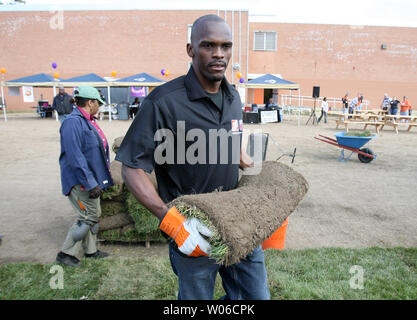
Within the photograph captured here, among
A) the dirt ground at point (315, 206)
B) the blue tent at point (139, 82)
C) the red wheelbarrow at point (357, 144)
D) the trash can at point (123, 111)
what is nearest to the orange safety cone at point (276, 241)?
the dirt ground at point (315, 206)

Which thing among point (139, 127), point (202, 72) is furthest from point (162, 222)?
point (202, 72)

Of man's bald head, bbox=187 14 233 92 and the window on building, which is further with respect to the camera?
the window on building

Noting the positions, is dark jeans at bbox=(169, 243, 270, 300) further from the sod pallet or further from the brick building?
the brick building

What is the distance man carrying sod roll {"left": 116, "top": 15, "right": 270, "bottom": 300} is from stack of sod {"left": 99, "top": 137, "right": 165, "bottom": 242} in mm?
2408

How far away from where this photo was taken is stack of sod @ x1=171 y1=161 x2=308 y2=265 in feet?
4.81

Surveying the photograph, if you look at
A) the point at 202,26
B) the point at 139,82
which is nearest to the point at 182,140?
the point at 202,26

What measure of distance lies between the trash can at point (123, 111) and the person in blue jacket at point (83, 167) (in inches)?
749

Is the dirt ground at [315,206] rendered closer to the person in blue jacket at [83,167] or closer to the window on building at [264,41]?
the person in blue jacket at [83,167]

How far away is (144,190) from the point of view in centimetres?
159

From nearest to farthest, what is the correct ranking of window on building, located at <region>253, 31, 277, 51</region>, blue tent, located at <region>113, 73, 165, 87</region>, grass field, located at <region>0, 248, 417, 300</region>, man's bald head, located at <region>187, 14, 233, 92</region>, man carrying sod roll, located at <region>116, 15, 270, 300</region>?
man carrying sod roll, located at <region>116, 15, 270, 300</region>
man's bald head, located at <region>187, 14, 233, 92</region>
grass field, located at <region>0, 248, 417, 300</region>
blue tent, located at <region>113, 73, 165, 87</region>
window on building, located at <region>253, 31, 277, 51</region>

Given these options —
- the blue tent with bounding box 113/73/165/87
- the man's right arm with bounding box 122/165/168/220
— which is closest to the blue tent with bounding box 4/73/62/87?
the blue tent with bounding box 113/73/165/87

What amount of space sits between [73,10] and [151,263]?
114 ft

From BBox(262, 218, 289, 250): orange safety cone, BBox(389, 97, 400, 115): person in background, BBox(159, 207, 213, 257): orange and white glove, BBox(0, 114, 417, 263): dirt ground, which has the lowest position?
BBox(0, 114, 417, 263): dirt ground

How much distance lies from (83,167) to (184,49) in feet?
101
